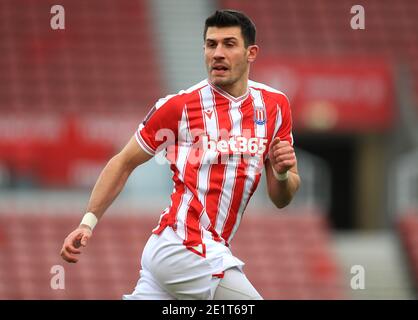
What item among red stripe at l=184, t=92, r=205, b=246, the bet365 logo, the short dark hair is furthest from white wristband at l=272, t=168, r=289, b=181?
the short dark hair

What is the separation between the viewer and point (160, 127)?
16.3 feet

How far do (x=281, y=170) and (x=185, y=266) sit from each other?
1.98 ft

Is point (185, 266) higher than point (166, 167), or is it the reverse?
point (185, 266)

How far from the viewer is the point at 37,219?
12.5 meters

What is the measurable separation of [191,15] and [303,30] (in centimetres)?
172

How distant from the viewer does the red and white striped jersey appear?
4863 millimetres

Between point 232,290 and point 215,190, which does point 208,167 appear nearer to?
point 215,190

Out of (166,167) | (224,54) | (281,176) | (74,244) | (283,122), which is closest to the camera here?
(74,244)

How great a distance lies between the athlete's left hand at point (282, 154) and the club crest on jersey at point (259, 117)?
0.26 metres

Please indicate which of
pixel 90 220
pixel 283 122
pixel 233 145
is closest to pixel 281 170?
pixel 233 145

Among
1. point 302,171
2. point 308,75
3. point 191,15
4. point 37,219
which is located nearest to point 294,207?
point 302,171

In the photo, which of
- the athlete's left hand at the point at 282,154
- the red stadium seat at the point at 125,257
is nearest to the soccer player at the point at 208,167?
the athlete's left hand at the point at 282,154

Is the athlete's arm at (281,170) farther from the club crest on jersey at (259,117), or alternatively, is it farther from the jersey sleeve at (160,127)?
the jersey sleeve at (160,127)

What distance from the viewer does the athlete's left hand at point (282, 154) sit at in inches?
187
